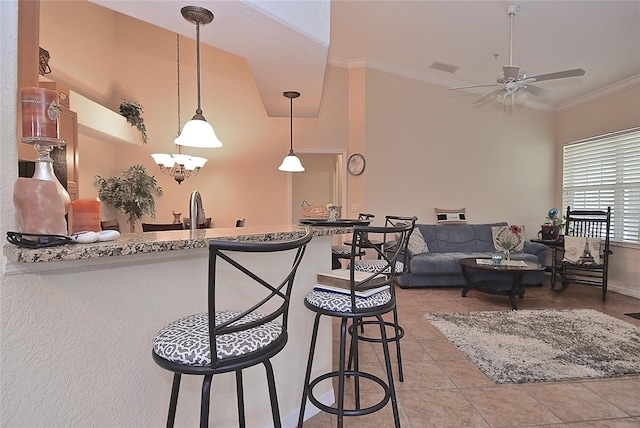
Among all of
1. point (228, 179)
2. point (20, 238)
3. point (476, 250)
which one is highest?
point (228, 179)

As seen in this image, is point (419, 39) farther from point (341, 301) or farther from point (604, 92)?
point (341, 301)

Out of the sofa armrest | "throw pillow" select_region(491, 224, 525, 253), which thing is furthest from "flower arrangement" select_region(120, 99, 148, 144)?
the sofa armrest

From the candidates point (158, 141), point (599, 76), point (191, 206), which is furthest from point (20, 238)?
point (599, 76)

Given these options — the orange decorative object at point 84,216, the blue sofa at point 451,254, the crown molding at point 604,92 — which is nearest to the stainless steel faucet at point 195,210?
the orange decorative object at point 84,216

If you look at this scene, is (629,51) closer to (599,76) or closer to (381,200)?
(599,76)

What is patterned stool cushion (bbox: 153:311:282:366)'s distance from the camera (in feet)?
3.30

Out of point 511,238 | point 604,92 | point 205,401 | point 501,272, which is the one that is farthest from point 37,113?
point 604,92

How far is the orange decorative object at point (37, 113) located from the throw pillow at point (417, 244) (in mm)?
4684

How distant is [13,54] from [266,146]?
480cm

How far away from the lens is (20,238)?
3.19ft

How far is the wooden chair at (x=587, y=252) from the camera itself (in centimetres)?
472

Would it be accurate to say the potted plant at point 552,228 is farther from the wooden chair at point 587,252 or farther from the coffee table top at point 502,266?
the coffee table top at point 502,266

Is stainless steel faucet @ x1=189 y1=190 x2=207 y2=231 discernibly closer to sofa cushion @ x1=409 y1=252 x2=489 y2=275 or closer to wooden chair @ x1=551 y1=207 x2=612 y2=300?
sofa cushion @ x1=409 y1=252 x2=489 y2=275

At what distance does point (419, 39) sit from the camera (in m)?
4.50
